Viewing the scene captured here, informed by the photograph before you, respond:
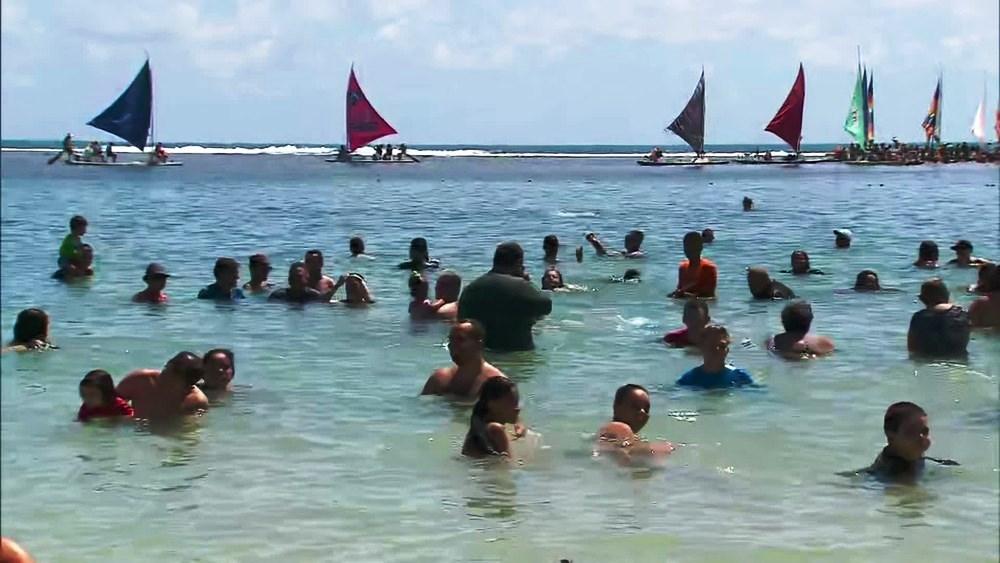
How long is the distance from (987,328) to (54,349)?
9170 millimetres

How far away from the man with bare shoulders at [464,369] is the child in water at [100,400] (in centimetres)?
236

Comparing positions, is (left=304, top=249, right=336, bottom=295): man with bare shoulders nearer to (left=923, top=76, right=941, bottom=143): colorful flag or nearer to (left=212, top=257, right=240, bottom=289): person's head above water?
(left=212, top=257, right=240, bottom=289): person's head above water

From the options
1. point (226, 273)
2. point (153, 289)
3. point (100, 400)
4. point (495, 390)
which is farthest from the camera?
point (153, 289)

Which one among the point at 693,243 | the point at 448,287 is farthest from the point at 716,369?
the point at 693,243

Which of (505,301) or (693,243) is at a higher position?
(693,243)

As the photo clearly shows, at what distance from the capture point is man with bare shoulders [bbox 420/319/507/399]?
30.7 feet

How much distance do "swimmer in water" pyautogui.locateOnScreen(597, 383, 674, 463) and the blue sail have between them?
44447 mm

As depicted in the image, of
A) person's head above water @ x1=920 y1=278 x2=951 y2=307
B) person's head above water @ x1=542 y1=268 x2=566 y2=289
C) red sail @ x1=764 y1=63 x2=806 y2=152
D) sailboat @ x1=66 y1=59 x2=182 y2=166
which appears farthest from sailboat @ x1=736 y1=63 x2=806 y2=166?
person's head above water @ x1=920 y1=278 x2=951 y2=307

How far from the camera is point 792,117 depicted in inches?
2741

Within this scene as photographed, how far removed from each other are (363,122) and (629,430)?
6359 centimetres

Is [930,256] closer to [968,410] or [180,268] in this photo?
[968,410]

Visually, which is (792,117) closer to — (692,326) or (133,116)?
(133,116)

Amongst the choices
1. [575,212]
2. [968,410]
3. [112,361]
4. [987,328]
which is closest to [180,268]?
[112,361]

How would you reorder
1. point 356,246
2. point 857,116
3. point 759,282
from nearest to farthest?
point 759,282, point 356,246, point 857,116
